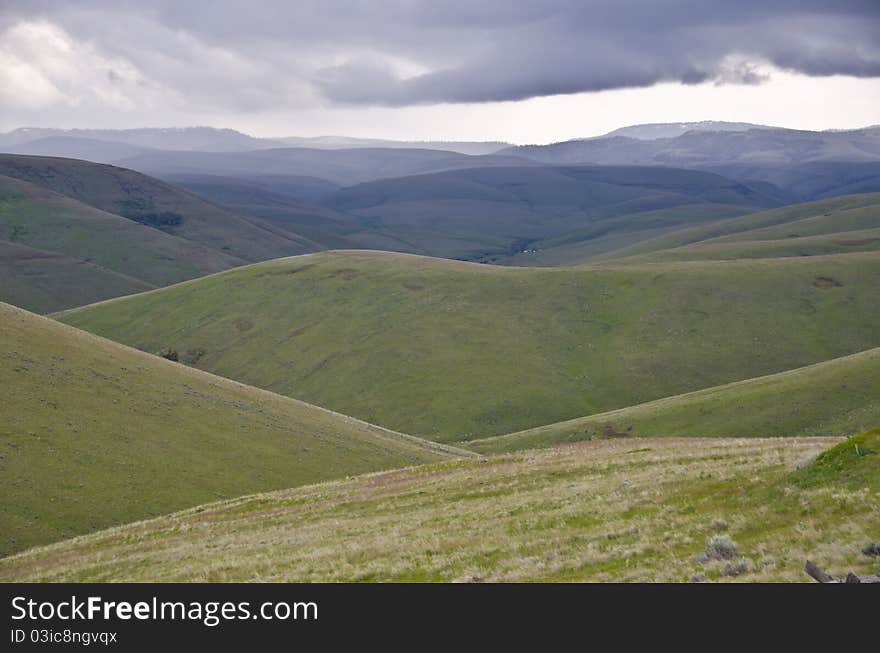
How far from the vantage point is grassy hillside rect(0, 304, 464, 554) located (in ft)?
165

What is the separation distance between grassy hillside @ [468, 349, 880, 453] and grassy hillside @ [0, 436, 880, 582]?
3851 cm

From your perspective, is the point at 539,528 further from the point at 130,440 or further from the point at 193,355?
the point at 193,355

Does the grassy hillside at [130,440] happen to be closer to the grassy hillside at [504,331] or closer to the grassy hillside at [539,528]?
the grassy hillside at [539,528]

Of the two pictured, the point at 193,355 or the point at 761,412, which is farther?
the point at 193,355

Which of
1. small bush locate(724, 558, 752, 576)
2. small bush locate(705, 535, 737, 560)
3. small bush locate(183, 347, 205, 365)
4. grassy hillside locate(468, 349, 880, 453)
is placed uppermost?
small bush locate(724, 558, 752, 576)

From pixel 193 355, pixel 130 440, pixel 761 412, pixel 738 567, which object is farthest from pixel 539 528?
pixel 193 355

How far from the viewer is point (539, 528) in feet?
86.2

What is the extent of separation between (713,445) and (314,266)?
151m

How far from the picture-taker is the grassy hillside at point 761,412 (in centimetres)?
7862

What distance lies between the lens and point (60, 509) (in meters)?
48.8

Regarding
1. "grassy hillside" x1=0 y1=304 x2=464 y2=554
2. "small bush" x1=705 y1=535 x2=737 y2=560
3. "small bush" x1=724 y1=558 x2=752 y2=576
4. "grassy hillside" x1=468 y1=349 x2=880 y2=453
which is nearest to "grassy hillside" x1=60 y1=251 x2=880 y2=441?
"grassy hillside" x1=468 y1=349 x2=880 y2=453

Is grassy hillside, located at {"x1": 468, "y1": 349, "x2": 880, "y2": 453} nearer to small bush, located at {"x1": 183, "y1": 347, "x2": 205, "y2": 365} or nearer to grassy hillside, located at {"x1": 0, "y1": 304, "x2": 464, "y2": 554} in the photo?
grassy hillside, located at {"x1": 0, "y1": 304, "x2": 464, "y2": 554}

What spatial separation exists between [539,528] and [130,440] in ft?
139
